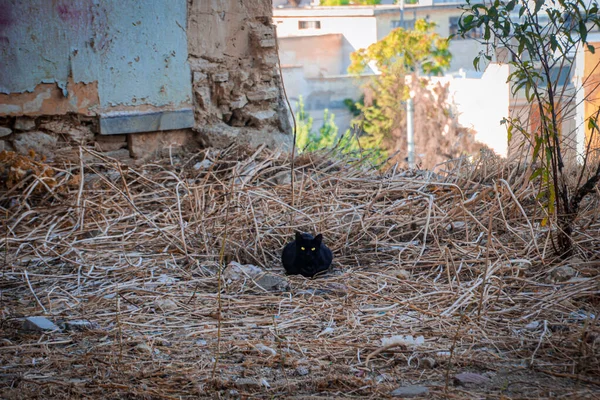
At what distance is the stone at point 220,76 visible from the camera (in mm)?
5938

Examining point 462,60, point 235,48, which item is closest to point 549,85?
point 235,48

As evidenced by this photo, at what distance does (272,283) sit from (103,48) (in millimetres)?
2973

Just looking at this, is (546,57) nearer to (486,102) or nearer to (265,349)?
(265,349)

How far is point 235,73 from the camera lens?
6055 mm

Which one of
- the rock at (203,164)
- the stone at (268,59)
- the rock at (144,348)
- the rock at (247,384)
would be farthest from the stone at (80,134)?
the rock at (247,384)

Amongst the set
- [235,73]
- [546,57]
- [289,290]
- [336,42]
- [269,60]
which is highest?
[336,42]

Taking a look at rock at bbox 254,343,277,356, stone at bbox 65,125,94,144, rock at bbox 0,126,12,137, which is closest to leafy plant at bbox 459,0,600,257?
rock at bbox 254,343,277,356

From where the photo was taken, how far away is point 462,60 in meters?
30.2

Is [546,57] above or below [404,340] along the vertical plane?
above

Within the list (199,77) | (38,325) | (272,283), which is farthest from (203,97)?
(38,325)

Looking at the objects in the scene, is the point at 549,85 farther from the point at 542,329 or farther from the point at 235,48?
the point at 235,48

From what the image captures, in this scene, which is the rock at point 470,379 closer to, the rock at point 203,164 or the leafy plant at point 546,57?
the leafy plant at point 546,57

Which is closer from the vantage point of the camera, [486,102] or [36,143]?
[36,143]

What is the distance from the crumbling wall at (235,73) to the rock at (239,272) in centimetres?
250
